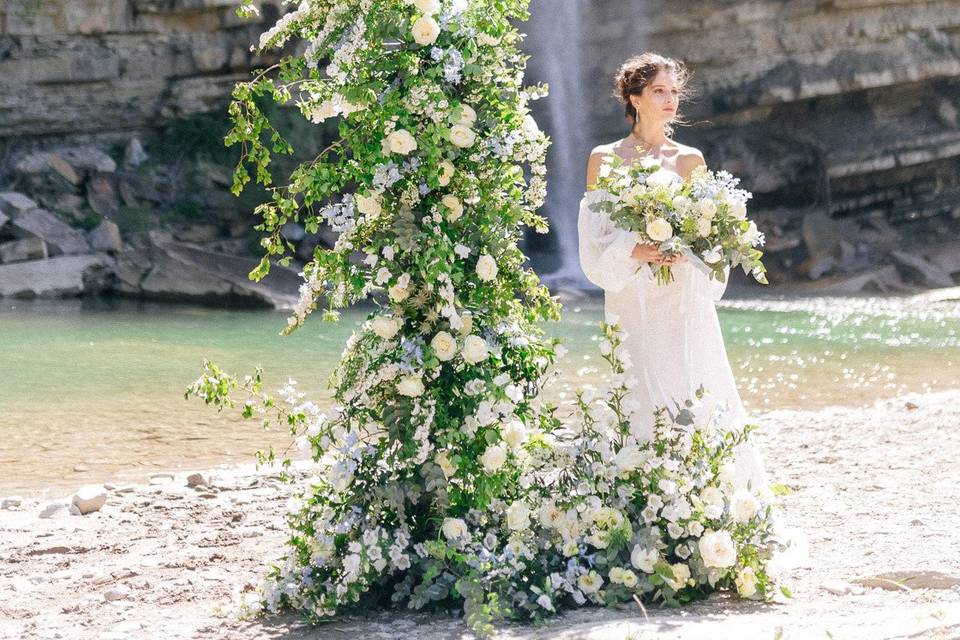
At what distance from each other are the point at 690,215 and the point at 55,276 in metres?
18.3

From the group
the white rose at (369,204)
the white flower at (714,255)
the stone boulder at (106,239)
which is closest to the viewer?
the white rose at (369,204)

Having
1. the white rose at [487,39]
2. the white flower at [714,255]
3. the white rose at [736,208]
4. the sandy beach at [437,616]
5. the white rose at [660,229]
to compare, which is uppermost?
the white rose at [487,39]

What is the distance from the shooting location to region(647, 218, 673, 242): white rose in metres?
4.13

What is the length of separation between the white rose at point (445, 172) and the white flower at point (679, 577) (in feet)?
5.09

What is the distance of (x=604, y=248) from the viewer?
4.65 meters

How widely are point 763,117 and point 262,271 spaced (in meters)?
23.0

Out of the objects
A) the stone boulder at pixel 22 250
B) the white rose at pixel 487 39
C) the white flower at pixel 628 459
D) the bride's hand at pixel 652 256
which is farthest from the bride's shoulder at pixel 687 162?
the stone boulder at pixel 22 250

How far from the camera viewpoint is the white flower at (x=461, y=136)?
391 cm

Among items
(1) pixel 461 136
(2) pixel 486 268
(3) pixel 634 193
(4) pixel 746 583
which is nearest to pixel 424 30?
(1) pixel 461 136

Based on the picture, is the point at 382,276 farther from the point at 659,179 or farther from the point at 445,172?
the point at 659,179

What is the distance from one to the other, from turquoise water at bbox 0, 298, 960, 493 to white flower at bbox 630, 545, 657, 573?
15.7 ft

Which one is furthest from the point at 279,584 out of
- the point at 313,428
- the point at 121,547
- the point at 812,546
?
the point at 812,546

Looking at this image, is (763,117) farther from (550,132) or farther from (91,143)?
(91,143)

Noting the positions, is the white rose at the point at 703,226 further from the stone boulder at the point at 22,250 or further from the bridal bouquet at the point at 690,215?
the stone boulder at the point at 22,250
